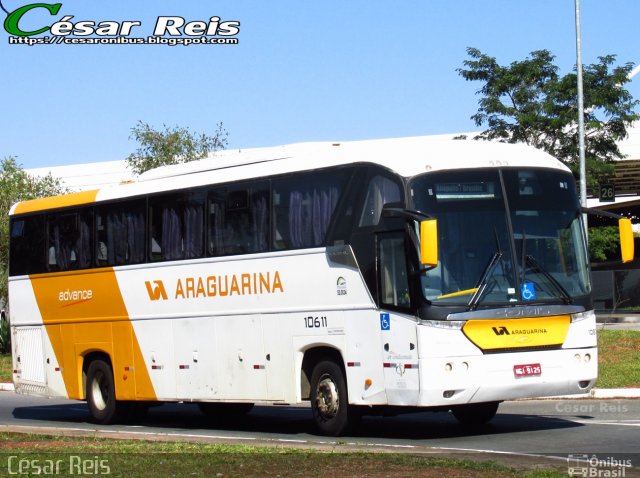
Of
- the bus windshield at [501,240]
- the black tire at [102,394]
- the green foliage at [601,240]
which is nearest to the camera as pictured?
A: the bus windshield at [501,240]

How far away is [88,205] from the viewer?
20.4m

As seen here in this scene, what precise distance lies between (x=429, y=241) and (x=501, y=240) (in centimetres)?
141

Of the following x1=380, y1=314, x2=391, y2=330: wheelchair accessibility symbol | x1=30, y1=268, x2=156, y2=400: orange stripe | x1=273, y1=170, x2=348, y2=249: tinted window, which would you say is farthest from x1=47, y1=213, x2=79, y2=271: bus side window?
x1=380, y1=314, x2=391, y2=330: wheelchair accessibility symbol

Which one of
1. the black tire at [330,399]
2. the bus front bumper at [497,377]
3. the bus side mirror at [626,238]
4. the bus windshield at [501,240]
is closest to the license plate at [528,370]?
the bus front bumper at [497,377]

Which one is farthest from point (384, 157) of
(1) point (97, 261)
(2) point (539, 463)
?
(1) point (97, 261)

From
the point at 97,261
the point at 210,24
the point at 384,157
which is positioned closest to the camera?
the point at 384,157

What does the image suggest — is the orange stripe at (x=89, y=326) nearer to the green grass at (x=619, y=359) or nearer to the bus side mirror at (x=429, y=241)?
the bus side mirror at (x=429, y=241)

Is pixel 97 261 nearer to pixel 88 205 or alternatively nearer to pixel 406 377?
pixel 88 205

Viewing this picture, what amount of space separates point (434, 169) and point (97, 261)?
24.2ft

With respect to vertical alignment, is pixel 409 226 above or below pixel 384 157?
below

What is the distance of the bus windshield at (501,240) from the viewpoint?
1426 cm

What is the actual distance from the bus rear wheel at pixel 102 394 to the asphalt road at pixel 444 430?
248 mm

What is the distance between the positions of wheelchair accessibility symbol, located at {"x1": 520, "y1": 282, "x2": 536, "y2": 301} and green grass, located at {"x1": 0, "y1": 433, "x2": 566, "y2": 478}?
2982 millimetres

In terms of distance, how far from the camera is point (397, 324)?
14.5m
